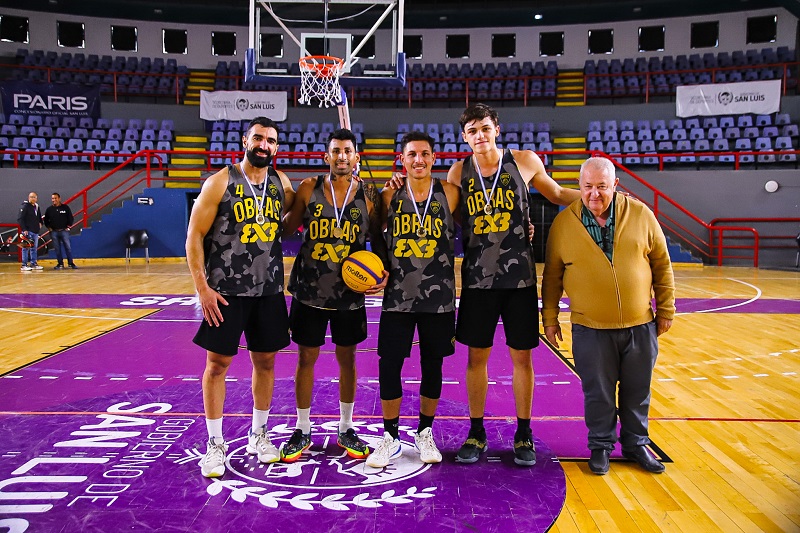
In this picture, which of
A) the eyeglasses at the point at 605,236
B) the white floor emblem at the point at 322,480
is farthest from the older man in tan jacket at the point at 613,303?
the white floor emblem at the point at 322,480

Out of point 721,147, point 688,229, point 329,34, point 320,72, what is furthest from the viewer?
point 721,147

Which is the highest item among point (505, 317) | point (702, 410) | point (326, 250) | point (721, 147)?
point (721, 147)

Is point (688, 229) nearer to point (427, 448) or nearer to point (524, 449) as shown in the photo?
point (524, 449)

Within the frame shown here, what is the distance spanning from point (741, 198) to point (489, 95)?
8521 mm

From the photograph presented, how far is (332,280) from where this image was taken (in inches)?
126

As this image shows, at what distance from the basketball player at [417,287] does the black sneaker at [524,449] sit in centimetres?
41

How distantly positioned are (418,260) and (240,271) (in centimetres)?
91

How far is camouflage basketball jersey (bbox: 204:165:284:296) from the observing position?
10.1ft

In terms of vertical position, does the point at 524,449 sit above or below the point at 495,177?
below

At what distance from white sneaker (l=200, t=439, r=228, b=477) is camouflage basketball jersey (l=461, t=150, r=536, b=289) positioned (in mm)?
1523

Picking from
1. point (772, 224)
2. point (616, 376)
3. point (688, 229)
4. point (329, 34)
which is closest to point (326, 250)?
point (616, 376)

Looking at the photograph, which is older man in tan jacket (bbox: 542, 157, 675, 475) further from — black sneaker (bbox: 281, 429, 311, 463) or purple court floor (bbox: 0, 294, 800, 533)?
black sneaker (bbox: 281, 429, 311, 463)

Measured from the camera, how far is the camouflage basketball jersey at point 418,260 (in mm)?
3125

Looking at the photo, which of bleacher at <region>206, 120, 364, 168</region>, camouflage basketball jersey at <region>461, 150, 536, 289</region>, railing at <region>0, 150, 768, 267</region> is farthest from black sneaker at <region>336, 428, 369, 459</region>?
bleacher at <region>206, 120, 364, 168</region>
